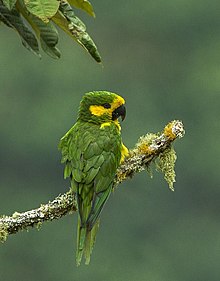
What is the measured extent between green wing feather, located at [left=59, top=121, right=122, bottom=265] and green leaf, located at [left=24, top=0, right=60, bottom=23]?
821mm

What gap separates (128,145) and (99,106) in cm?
1190

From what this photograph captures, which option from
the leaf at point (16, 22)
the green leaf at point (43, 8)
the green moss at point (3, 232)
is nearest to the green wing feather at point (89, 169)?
the green moss at point (3, 232)

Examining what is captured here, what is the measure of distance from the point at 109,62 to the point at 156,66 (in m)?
2.19

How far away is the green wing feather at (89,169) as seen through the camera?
12.3 ft

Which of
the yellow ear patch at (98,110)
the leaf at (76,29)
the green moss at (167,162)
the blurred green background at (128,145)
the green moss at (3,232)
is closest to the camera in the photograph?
the leaf at (76,29)

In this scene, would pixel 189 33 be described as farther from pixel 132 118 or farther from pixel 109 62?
pixel 132 118

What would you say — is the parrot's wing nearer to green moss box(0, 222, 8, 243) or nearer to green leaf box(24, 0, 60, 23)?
green moss box(0, 222, 8, 243)

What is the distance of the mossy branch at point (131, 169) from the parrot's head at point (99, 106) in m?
0.31

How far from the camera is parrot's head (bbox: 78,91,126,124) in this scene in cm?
405

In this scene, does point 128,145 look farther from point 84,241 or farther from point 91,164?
point 84,241

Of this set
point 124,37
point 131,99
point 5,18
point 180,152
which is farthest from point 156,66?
point 5,18

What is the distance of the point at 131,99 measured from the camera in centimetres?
2083

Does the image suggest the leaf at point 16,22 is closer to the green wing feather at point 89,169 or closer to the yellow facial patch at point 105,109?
the green wing feather at point 89,169

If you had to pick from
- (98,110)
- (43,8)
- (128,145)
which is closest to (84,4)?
(43,8)
